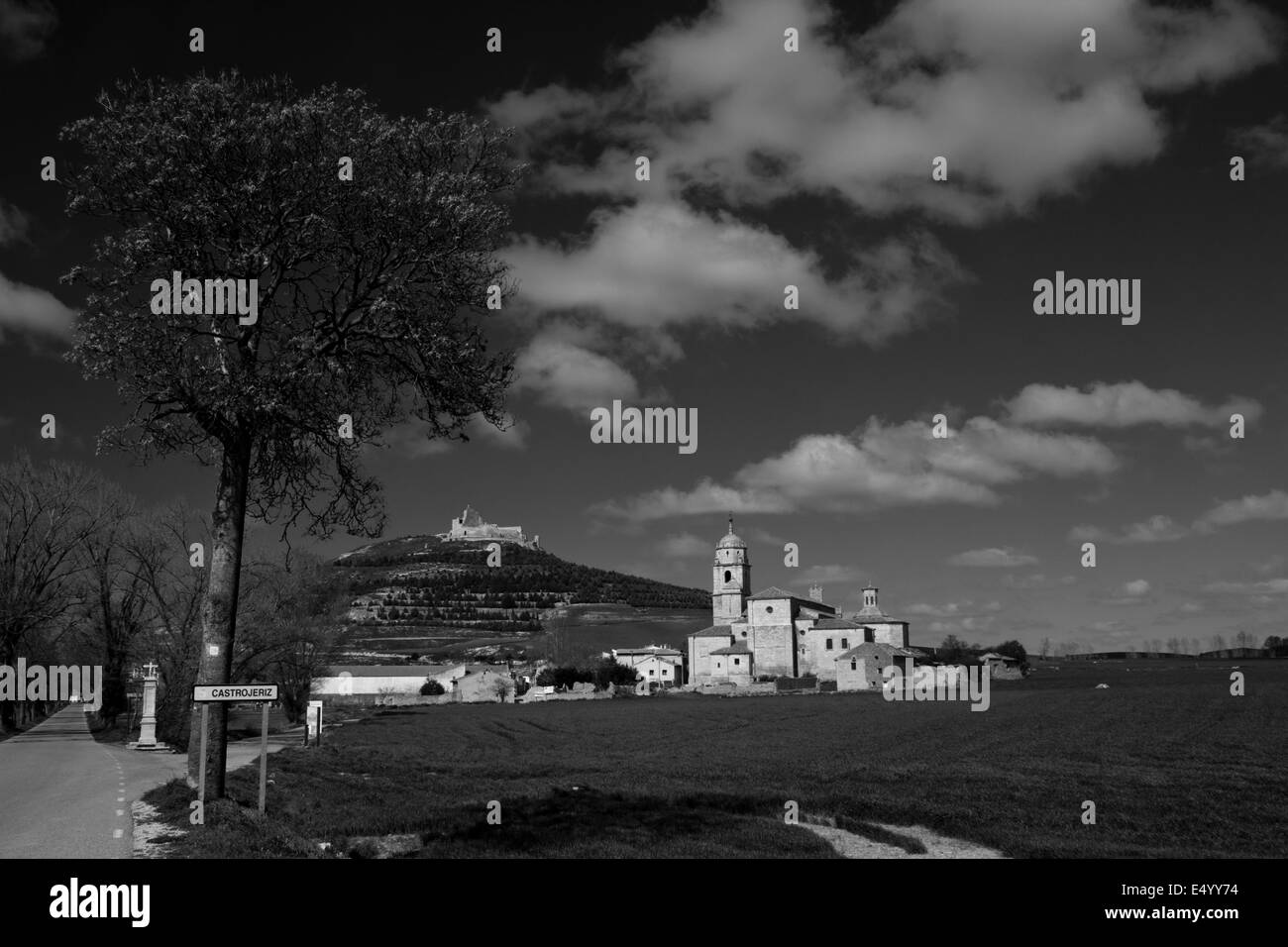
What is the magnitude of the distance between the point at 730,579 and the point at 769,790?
13854cm

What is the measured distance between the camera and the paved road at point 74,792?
12.6 metres

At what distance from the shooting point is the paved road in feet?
41.2

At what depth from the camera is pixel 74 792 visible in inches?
736

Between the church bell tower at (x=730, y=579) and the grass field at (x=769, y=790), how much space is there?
108769 millimetres

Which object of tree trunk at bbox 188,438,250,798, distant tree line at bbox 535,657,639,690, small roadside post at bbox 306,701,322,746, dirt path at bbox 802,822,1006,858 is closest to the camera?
dirt path at bbox 802,822,1006,858

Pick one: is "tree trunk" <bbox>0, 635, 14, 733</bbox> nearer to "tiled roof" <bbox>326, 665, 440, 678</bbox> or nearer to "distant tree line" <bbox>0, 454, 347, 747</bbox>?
"distant tree line" <bbox>0, 454, 347, 747</bbox>

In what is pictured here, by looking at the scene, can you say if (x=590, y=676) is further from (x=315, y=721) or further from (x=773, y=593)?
(x=315, y=721)

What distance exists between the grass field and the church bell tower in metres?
109

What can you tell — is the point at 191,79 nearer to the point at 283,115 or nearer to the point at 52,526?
the point at 283,115

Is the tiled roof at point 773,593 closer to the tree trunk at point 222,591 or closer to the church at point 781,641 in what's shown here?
the church at point 781,641

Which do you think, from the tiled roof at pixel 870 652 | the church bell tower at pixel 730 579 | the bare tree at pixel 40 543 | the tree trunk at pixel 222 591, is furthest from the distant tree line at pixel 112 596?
the church bell tower at pixel 730 579

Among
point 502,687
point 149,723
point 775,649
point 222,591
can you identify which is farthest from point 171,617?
point 775,649

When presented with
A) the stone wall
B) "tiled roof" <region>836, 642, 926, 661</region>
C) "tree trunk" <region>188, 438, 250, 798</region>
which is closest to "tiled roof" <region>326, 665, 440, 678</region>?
the stone wall
